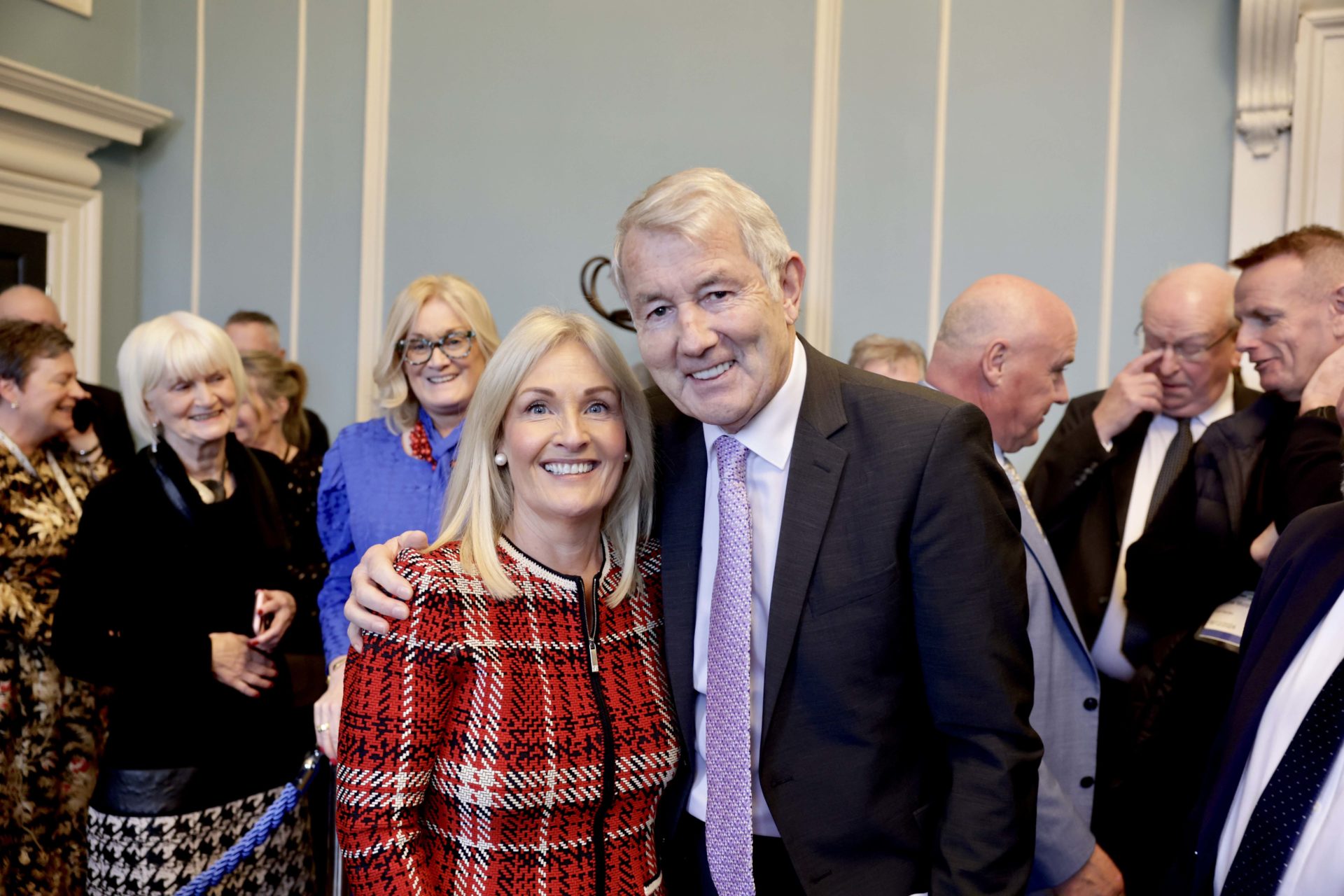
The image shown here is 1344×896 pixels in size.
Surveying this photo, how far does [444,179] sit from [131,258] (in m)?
2.09

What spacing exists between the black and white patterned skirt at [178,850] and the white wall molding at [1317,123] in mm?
3621

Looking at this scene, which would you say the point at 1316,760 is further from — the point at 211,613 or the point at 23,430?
the point at 23,430

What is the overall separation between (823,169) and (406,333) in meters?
2.32

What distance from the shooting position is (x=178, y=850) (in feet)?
8.54

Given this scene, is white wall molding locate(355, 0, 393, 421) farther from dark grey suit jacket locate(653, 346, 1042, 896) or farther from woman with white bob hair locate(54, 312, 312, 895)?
dark grey suit jacket locate(653, 346, 1042, 896)

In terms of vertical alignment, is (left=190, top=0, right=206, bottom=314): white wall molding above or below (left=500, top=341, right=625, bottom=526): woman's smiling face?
above

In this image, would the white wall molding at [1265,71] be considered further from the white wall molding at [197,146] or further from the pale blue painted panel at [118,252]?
the pale blue painted panel at [118,252]

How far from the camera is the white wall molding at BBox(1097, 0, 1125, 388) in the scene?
4059 millimetres

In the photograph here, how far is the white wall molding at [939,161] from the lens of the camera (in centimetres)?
431

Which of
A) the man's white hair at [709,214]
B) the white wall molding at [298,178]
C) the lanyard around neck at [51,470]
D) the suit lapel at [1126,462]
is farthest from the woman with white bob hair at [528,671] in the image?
the white wall molding at [298,178]

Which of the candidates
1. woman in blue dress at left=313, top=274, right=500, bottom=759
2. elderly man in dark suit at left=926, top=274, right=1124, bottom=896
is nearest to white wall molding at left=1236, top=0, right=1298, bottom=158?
elderly man in dark suit at left=926, top=274, right=1124, bottom=896

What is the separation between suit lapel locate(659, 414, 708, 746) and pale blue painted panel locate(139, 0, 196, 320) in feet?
16.7

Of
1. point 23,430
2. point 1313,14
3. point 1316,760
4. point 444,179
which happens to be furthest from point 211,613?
point 1313,14

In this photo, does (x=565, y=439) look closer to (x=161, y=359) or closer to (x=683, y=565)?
(x=683, y=565)
